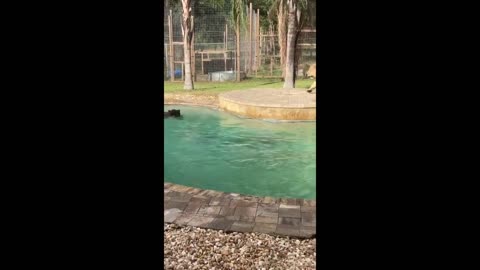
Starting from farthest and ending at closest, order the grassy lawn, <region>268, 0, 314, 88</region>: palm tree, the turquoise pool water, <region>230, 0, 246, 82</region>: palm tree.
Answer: <region>230, 0, 246, 82</region>: palm tree
the grassy lawn
<region>268, 0, 314, 88</region>: palm tree
the turquoise pool water

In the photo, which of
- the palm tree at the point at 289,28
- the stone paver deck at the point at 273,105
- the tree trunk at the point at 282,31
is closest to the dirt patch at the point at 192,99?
the stone paver deck at the point at 273,105

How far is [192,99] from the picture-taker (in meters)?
12.4

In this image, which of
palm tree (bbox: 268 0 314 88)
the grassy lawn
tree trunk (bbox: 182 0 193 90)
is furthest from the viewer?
the grassy lawn

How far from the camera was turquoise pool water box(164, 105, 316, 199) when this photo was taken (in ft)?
22.2

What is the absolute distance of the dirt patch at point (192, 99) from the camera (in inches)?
473

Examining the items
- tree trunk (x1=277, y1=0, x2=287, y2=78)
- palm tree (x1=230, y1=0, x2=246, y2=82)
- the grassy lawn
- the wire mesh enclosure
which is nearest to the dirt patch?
the grassy lawn

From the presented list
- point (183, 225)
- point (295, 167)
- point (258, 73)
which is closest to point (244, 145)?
point (295, 167)

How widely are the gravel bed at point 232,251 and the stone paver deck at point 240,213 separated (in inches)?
4.3

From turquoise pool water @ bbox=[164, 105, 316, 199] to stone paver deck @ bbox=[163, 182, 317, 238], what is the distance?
2090mm

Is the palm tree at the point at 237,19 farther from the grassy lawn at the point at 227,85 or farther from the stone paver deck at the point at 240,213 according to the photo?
the stone paver deck at the point at 240,213

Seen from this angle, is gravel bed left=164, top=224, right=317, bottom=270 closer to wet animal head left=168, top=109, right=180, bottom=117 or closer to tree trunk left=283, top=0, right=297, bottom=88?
wet animal head left=168, top=109, right=180, bottom=117
